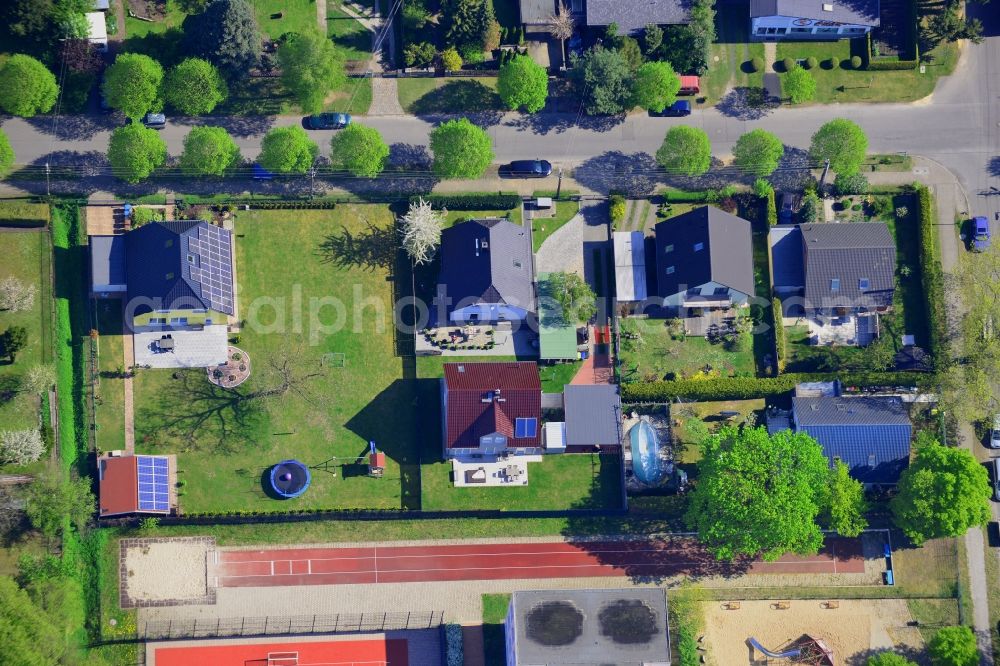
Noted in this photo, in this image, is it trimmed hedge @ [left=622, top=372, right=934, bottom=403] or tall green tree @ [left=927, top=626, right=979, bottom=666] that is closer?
tall green tree @ [left=927, top=626, right=979, bottom=666]

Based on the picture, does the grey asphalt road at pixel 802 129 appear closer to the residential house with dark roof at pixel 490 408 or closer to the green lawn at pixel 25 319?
the green lawn at pixel 25 319

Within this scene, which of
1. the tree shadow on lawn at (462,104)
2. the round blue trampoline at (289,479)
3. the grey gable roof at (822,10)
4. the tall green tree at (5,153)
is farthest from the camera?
the tree shadow on lawn at (462,104)

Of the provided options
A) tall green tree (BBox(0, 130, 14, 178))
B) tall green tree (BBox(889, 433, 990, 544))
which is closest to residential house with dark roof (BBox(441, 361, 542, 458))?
tall green tree (BBox(889, 433, 990, 544))

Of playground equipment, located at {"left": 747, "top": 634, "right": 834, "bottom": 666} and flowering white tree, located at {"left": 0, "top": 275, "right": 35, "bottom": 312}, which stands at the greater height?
flowering white tree, located at {"left": 0, "top": 275, "right": 35, "bottom": 312}

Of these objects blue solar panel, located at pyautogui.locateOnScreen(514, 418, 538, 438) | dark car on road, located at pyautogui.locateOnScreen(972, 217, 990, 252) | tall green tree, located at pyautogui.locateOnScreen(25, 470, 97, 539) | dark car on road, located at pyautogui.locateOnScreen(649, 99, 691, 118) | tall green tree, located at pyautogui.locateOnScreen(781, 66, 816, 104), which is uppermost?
tall green tree, located at pyautogui.locateOnScreen(781, 66, 816, 104)

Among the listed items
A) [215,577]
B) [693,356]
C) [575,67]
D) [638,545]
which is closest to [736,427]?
[693,356]

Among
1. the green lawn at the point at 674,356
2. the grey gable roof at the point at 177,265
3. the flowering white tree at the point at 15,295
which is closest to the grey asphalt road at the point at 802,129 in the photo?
the grey gable roof at the point at 177,265

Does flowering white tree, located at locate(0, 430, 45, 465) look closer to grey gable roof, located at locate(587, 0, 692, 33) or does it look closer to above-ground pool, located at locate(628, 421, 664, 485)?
above-ground pool, located at locate(628, 421, 664, 485)
